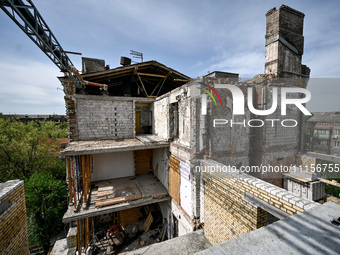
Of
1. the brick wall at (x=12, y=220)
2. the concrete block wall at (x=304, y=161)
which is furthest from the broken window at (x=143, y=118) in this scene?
the concrete block wall at (x=304, y=161)

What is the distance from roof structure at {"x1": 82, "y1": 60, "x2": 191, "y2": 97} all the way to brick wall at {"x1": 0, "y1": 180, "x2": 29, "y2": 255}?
24.0 feet

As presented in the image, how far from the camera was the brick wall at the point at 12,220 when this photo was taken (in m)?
4.37

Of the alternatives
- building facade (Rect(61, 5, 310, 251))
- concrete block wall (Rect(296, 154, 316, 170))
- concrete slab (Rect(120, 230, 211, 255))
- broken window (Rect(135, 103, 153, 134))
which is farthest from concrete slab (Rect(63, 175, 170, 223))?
concrete block wall (Rect(296, 154, 316, 170))

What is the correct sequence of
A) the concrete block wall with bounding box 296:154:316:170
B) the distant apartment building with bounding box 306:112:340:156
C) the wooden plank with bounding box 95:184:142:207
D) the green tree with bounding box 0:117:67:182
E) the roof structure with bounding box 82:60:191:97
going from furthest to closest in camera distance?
1. the distant apartment building with bounding box 306:112:340:156
2. the green tree with bounding box 0:117:67:182
3. the roof structure with bounding box 82:60:191:97
4. the concrete block wall with bounding box 296:154:316:170
5. the wooden plank with bounding box 95:184:142:207

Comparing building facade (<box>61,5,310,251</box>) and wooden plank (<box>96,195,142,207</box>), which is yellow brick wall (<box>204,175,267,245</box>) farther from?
wooden plank (<box>96,195,142,207</box>)

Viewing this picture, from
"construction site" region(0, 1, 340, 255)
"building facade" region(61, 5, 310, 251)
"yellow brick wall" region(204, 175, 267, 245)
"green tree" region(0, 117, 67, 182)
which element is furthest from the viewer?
"green tree" region(0, 117, 67, 182)

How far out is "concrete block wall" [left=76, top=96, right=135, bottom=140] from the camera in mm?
9570

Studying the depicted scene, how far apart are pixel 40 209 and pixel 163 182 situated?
30.6 feet

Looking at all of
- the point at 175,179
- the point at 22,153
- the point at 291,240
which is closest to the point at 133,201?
the point at 175,179

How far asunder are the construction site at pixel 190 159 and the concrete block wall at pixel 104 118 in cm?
6

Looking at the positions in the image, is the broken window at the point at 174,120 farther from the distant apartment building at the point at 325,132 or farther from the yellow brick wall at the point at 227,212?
the distant apartment building at the point at 325,132

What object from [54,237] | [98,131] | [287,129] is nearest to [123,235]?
[98,131]

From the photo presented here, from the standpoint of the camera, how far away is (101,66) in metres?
15.7

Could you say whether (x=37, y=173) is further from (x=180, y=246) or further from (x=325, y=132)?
(x=325, y=132)
